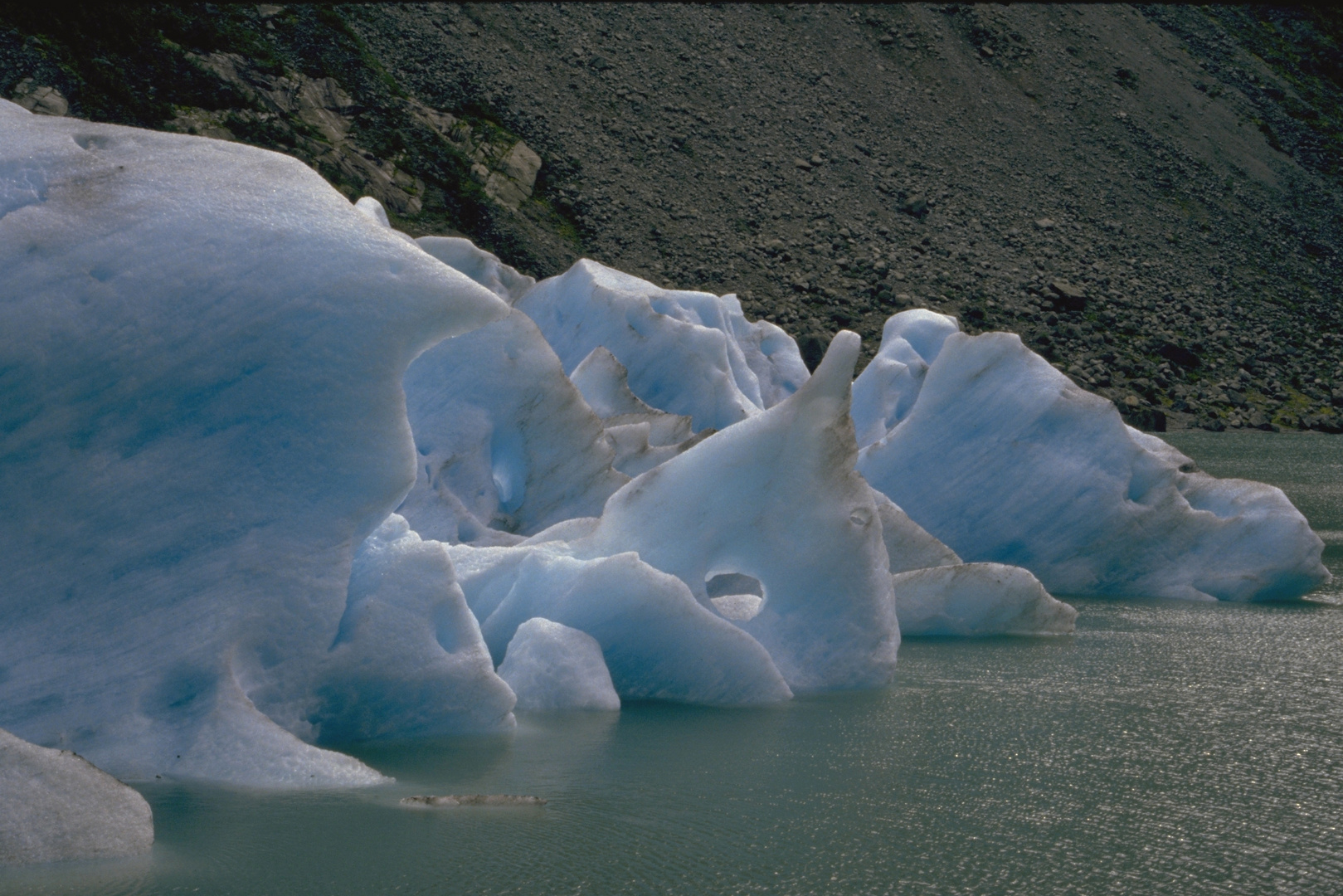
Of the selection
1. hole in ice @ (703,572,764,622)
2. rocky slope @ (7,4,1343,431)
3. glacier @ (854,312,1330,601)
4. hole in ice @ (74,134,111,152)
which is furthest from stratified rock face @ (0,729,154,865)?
rocky slope @ (7,4,1343,431)

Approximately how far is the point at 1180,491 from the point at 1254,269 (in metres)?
28.1

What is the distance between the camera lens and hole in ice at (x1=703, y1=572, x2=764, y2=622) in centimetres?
516

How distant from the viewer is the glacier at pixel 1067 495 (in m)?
7.80

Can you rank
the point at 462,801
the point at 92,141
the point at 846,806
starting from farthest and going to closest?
the point at 92,141 → the point at 846,806 → the point at 462,801

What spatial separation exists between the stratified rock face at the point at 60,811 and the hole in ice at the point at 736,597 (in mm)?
2524

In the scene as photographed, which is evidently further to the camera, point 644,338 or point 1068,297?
point 1068,297

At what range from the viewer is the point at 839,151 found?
32844mm

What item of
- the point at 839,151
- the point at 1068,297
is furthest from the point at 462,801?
the point at 839,151

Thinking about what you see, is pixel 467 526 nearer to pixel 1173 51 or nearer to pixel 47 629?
pixel 47 629

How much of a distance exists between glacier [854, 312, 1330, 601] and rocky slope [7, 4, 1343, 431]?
47.4 ft

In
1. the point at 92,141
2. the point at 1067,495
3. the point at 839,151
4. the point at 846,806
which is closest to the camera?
the point at 846,806

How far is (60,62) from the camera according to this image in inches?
880

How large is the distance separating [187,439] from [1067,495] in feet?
18.7

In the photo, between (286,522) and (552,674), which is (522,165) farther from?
(286,522)
